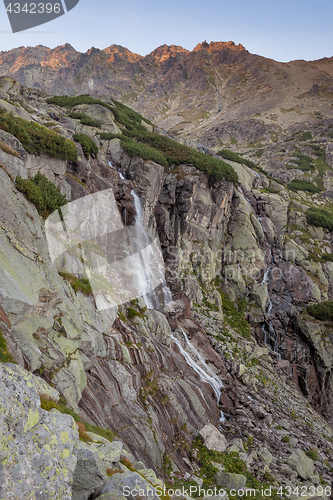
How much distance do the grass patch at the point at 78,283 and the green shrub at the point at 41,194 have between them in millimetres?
4378

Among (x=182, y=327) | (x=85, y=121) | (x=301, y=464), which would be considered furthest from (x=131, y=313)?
(x=85, y=121)

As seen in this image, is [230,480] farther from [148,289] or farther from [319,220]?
[319,220]

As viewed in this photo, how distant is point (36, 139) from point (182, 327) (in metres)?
22.5

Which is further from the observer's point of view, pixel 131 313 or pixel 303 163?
pixel 303 163

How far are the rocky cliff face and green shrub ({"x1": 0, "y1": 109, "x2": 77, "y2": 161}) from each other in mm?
847

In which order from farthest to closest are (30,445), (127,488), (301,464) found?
(301,464), (127,488), (30,445)

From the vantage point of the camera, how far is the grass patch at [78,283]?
53.5 ft

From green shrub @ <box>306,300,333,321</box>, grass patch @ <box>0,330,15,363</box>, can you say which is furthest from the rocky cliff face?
green shrub @ <box>306,300,333,321</box>

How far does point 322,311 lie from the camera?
40.2 meters

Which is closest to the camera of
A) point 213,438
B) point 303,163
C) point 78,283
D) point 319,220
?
point 78,283

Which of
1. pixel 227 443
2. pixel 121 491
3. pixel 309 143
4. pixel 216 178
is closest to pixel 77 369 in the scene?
pixel 121 491

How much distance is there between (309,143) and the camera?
13150cm

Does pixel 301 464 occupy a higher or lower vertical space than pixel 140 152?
lower

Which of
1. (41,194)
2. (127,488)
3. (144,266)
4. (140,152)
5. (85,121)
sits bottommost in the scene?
(144,266)
